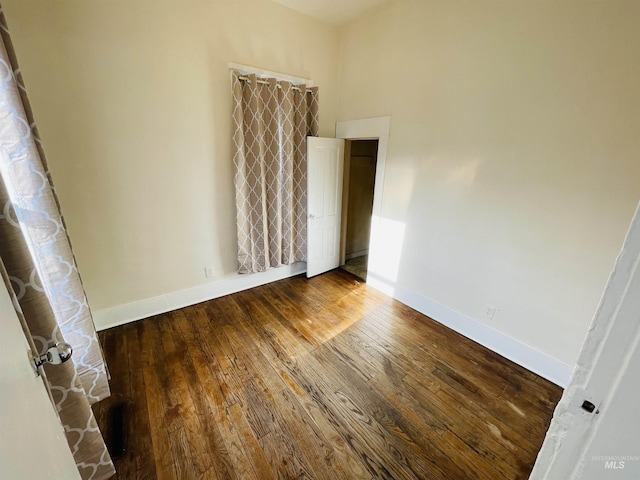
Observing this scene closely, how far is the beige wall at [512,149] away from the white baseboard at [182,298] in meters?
Result: 1.61

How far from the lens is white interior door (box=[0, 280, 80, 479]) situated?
0.53m

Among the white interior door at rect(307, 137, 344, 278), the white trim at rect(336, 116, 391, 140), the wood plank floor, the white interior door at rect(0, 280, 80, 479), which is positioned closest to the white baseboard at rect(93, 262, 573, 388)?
the wood plank floor

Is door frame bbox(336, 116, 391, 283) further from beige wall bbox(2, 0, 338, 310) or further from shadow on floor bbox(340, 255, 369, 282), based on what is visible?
beige wall bbox(2, 0, 338, 310)

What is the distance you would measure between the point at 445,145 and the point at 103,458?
310cm

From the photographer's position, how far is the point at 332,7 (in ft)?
8.89

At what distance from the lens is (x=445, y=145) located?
2367mm

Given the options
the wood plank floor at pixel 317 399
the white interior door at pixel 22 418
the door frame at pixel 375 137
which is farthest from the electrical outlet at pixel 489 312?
the white interior door at pixel 22 418

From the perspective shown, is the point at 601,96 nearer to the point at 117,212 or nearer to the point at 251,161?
the point at 251,161

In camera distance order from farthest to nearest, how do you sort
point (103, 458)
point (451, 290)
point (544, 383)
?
point (451, 290) < point (544, 383) < point (103, 458)

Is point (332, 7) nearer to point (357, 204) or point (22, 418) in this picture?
point (357, 204)

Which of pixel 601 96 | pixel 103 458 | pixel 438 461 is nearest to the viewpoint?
pixel 103 458

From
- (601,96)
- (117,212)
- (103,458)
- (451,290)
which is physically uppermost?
(601,96)

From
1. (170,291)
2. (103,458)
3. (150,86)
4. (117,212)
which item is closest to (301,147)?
(150,86)

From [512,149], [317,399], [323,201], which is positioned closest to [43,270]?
[317,399]
